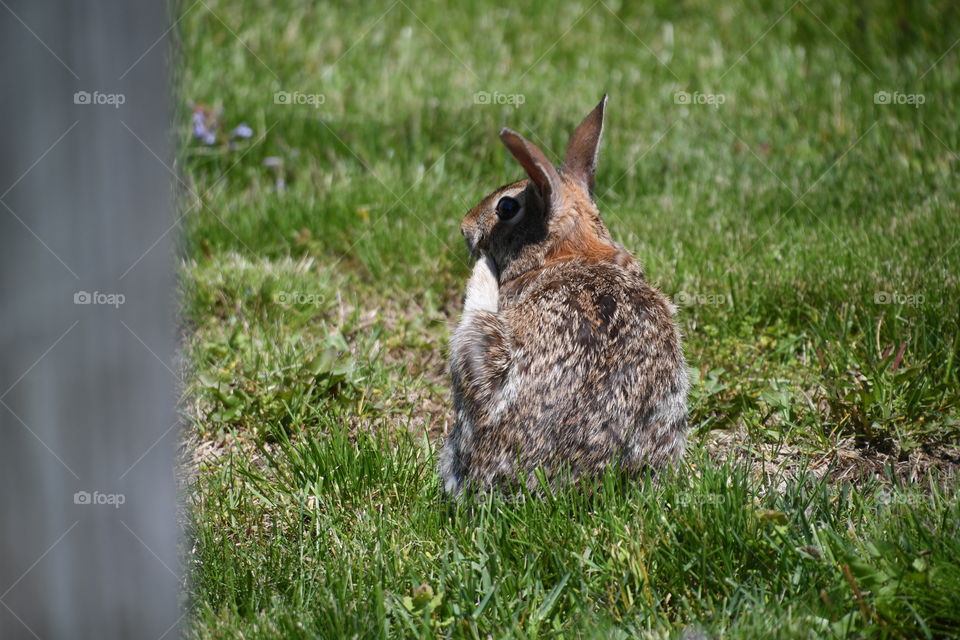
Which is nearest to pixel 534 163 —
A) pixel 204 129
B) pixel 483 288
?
pixel 483 288

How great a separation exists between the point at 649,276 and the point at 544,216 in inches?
42.5

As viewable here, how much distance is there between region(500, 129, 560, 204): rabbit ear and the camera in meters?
3.62

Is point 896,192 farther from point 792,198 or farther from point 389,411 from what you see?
point 389,411

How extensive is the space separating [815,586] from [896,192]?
11.4 ft

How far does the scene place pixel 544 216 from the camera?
4012mm

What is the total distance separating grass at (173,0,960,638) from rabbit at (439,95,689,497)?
5.3 inches

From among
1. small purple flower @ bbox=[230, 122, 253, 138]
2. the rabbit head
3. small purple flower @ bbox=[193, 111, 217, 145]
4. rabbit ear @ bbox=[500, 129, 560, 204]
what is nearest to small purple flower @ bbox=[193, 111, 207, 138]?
small purple flower @ bbox=[193, 111, 217, 145]

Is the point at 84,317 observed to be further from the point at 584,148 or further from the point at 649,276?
the point at 649,276

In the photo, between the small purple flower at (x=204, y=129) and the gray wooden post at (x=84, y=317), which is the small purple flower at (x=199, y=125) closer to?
the small purple flower at (x=204, y=129)

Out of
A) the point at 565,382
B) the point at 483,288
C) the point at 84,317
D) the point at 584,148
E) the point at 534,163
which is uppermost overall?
the point at 584,148

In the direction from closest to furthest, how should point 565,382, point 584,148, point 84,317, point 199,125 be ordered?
point 84,317
point 565,382
point 584,148
point 199,125

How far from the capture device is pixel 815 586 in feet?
9.17

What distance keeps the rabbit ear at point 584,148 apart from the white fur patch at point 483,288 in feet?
1.87

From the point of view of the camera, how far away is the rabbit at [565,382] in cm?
326
